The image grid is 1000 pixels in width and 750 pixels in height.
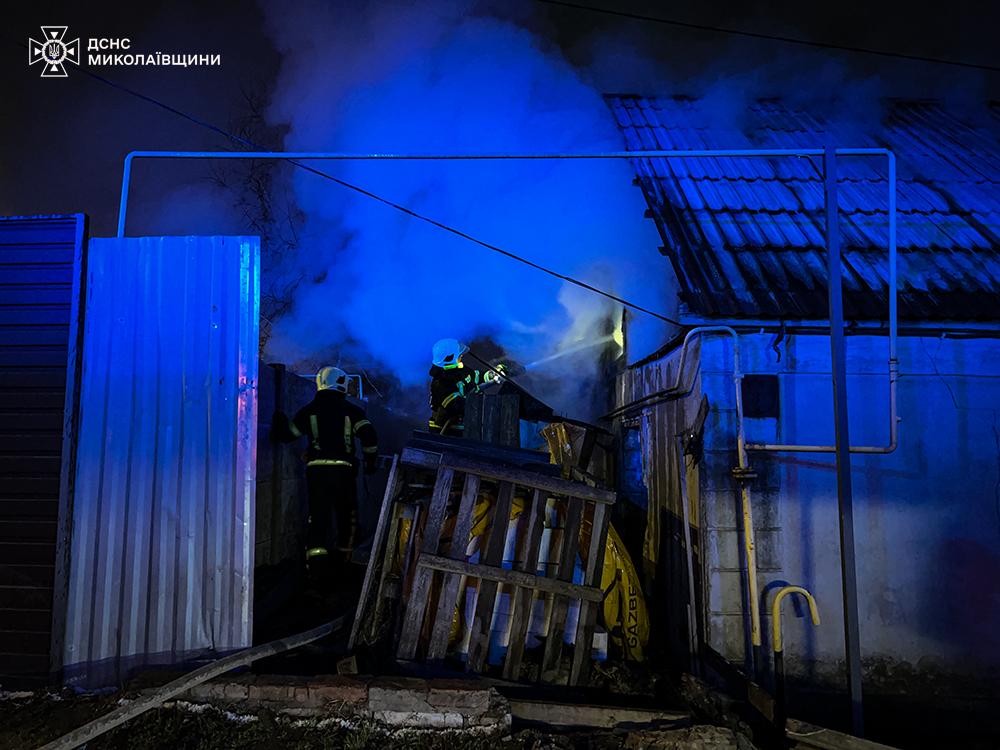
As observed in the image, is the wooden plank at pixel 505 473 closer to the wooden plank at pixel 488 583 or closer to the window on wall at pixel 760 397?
the wooden plank at pixel 488 583

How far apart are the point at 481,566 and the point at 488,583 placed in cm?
16

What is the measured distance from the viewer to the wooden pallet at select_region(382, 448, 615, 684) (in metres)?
3.76

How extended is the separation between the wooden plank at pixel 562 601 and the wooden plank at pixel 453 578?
723mm

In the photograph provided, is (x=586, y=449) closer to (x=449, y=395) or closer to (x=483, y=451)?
(x=449, y=395)

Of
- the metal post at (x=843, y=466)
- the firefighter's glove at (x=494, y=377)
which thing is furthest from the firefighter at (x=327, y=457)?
the metal post at (x=843, y=466)

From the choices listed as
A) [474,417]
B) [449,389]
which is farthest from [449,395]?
[474,417]

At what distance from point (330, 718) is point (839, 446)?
11.8 feet

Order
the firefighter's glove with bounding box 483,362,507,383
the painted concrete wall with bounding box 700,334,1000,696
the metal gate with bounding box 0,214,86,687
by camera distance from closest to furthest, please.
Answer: the metal gate with bounding box 0,214,86,687
the painted concrete wall with bounding box 700,334,1000,696
the firefighter's glove with bounding box 483,362,507,383

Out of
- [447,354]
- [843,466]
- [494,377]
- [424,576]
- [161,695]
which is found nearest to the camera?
[161,695]

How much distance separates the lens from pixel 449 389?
689 cm

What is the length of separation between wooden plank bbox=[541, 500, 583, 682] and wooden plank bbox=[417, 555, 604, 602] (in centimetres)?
7

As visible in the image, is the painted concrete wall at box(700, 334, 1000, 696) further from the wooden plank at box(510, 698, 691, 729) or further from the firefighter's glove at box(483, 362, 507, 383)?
the firefighter's glove at box(483, 362, 507, 383)

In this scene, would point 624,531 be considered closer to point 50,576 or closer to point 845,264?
point 845,264

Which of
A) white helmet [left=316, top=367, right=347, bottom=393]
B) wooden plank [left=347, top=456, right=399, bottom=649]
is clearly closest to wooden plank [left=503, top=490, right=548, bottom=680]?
wooden plank [left=347, top=456, right=399, bottom=649]
